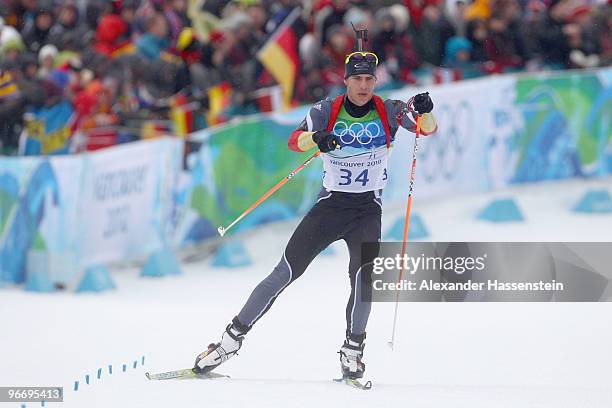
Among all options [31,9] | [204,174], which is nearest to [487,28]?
[204,174]

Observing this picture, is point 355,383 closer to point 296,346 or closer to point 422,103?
point 296,346

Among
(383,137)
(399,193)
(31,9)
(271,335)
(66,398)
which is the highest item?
(31,9)

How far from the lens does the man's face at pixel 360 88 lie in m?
8.28

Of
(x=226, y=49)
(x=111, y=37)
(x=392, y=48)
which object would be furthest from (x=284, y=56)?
(x=111, y=37)

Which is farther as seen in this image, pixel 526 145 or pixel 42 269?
pixel 526 145

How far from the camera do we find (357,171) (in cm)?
848

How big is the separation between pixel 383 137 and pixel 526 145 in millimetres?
8312

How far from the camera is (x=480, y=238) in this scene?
14828 mm

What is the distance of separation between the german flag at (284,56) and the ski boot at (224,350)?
7327mm

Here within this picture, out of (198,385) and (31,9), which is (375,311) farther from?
(31,9)

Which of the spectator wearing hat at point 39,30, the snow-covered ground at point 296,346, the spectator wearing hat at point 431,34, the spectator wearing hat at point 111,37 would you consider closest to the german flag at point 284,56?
the spectator wearing hat at point 431,34

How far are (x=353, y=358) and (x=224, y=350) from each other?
894mm

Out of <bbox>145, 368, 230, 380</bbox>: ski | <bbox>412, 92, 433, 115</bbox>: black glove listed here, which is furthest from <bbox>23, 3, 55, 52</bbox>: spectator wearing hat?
<bbox>412, 92, 433, 115</bbox>: black glove

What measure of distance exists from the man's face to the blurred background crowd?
639cm
